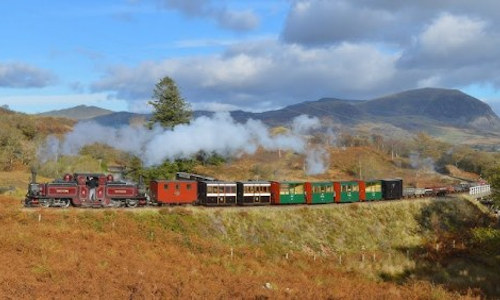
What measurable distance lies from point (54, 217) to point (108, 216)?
4509 millimetres

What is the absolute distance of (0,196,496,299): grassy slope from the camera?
2623 centimetres

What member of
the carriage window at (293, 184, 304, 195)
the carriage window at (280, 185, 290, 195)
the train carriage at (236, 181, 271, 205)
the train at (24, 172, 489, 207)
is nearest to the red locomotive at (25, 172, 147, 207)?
the train at (24, 172, 489, 207)

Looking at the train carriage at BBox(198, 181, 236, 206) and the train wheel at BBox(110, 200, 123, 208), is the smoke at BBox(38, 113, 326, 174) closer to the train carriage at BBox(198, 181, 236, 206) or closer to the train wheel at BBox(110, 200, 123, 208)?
the train carriage at BBox(198, 181, 236, 206)

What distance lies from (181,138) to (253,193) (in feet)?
53.6

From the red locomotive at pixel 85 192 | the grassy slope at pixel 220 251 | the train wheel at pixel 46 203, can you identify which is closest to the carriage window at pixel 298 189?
the grassy slope at pixel 220 251

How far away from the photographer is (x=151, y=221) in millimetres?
43969

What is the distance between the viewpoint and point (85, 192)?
46.6m

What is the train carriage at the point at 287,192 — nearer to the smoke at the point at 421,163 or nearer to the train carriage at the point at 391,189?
A: the train carriage at the point at 391,189

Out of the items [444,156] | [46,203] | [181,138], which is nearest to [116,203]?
[46,203]

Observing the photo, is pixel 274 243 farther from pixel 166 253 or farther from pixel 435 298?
pixel 435 298

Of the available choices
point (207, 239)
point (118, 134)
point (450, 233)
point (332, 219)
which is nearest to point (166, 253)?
point (207, 239)

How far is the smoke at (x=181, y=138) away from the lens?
63.2 metres

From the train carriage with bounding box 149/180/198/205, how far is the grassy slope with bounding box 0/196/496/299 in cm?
358

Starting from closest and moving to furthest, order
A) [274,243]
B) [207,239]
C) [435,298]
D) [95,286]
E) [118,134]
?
[95,286] < [435,298] < [207,239] < [274,243] < [118,134]
